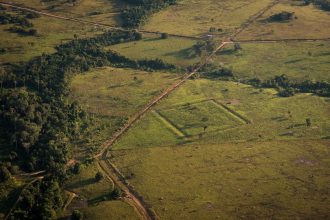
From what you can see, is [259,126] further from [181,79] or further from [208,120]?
[181,79]

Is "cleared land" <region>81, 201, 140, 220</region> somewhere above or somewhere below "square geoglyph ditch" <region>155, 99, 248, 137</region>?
below

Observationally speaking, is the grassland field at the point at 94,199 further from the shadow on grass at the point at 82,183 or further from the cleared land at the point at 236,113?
the cleared land at the point at 236,113

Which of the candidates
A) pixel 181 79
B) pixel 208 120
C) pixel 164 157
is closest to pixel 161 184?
pixel 164 157

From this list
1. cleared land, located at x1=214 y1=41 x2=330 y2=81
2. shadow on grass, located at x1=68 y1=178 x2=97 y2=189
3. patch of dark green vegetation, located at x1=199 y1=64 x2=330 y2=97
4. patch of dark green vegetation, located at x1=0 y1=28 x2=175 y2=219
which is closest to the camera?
patch of dark green vegetation, located at x1=0 y1=28 x2=175 y2=219

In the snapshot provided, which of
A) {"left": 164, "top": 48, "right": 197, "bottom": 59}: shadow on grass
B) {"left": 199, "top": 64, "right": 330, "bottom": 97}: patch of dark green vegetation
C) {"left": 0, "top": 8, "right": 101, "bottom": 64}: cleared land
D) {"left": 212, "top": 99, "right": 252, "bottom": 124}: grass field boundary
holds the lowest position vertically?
{"left": 212, "top": 99, "right": 252, "bottom": 124}: grass field boundary

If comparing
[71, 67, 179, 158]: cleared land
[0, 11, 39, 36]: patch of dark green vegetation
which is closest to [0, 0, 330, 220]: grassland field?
[71, 67, 179, 158]: cleared land

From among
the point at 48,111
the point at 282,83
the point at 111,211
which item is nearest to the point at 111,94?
the point at 48,111

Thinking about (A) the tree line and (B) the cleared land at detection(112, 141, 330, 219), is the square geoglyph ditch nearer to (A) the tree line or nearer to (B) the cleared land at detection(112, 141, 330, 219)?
(B) the cleared land at detection(112, 141, 330, 219)
